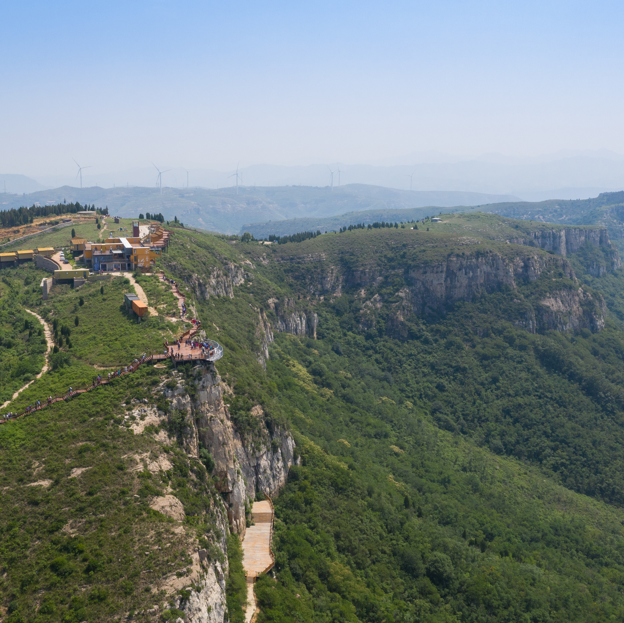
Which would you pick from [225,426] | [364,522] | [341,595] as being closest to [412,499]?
[364,522]

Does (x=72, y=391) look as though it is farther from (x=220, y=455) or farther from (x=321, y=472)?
(x=321, y=472)

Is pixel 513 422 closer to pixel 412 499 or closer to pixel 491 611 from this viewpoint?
pixel 412 499

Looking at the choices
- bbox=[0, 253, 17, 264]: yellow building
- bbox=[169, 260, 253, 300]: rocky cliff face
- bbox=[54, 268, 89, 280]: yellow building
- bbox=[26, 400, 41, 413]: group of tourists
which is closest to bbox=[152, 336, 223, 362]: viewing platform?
bbox=[26, 400, 41, 413]: group of tourists

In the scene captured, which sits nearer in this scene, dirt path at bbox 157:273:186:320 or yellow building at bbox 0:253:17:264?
dirt path at bbox 157:273:186:320

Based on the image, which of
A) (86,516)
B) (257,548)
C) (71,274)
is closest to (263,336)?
(71,274)

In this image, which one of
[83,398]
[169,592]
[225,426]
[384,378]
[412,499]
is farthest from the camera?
[384,378]

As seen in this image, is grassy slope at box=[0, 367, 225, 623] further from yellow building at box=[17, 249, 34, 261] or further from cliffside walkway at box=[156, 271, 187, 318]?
yellow building at box=[17, 249, 34, 261]

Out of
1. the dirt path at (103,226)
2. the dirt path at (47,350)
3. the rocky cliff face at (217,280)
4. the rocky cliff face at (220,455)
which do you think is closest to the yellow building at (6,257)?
the dirt path at (103,226)
